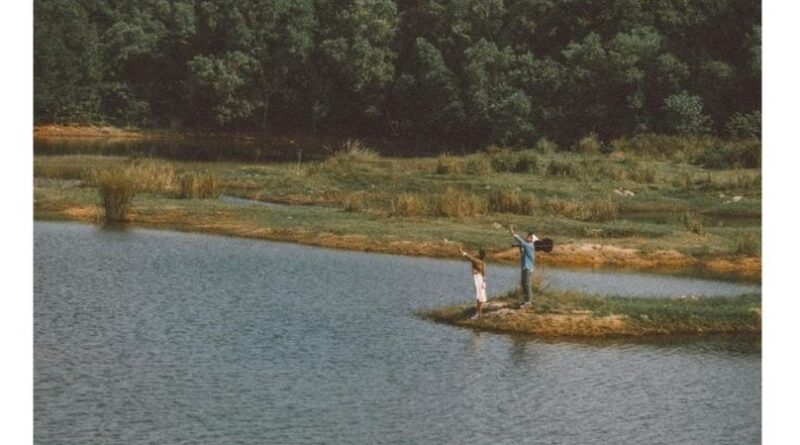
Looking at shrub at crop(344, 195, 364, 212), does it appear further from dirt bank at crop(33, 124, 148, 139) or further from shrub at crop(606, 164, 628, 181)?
dirt bank at crop(33, 124, 148, 139)

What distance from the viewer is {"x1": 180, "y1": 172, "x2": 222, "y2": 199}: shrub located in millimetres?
56812

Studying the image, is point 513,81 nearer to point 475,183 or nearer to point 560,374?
point 475,183

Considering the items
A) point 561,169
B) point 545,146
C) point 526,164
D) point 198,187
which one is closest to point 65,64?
point 198,187

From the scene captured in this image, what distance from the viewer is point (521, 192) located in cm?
5881

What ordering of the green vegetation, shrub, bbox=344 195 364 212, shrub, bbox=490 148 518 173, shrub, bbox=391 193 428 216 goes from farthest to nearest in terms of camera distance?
shrub, bbox=490 148 518 173 → shrub, bbox=344 195 364 212 → shrub, bbox=391 193 428 216 → the green vegetation

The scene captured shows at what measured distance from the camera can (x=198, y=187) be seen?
188ft

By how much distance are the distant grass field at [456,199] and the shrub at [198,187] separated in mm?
54

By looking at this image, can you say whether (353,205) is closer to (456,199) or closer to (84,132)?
(456,199)

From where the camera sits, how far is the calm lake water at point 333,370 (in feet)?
82.0

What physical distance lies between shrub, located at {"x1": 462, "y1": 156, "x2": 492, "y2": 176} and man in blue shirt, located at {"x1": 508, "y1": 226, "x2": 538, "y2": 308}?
3262cm

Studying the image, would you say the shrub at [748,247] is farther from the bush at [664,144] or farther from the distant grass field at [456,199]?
the bush at [664,144]

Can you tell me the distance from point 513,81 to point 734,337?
185 feet

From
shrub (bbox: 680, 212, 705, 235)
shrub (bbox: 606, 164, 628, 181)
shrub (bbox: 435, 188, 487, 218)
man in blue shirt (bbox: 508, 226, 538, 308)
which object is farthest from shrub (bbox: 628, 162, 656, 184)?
man in blue shirt (bbox: 508, 226, 538, 308)

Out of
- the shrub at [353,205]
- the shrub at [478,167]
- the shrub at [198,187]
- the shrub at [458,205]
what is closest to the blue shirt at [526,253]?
the shrub at [458,205]
